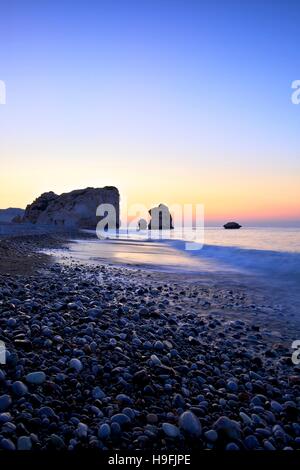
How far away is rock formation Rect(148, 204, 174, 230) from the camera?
12594 centimetres

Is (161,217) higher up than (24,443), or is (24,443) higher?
(161,217)

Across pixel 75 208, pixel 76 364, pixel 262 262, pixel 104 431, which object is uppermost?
pixel 75 208

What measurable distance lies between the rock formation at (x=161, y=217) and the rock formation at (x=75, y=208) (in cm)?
1855

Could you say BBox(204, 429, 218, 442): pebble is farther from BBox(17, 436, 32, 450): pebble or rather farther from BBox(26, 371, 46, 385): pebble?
BBox(26, 371, 46, 385): pebble

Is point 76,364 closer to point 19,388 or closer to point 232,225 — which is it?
point 19,388

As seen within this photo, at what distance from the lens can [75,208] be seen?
3935 inches

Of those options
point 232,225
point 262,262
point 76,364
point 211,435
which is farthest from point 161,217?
point 211,435

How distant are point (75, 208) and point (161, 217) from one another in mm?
36929

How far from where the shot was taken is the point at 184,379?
403cm

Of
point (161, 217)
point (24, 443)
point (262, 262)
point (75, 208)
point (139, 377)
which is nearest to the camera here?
point (24, 443)

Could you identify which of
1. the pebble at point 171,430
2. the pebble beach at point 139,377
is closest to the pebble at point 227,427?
the pebble beach at point 139,377

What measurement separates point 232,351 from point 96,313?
2.54 m
